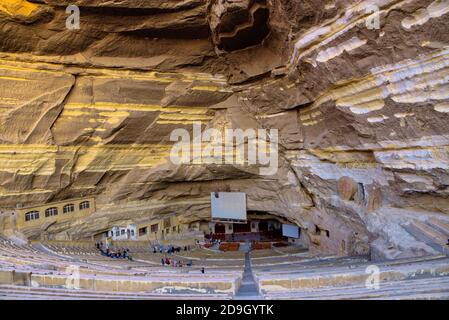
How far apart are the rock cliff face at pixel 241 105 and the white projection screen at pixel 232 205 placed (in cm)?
57

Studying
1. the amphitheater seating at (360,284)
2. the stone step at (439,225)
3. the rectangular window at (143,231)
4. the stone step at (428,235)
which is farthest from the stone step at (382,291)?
the rectangular window at (143,231)

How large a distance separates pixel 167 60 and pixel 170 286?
12.8 m

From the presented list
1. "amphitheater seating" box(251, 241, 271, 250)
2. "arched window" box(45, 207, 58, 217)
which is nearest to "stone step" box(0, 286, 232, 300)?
"arched window" box(45, 207, 58, 217)

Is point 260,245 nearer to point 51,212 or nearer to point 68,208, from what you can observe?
point 68,208

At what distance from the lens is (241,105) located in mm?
19719

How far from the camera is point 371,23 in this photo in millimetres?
10477

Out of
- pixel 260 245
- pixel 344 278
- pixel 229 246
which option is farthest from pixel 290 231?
pixel 344 278

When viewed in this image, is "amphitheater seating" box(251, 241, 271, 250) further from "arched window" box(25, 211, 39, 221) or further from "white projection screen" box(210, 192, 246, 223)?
"arched window" box(25, 211, 39, 221)

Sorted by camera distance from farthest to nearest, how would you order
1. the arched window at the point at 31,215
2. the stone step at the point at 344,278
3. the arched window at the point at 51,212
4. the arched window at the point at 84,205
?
1. the arched window at the point at 84,205
2. the arched window at the point at 51,212
3. the arched window at the point at 31,215
4. the stone step at the point at 344,278

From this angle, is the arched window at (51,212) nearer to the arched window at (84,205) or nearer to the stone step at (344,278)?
the arched window at (84,205)

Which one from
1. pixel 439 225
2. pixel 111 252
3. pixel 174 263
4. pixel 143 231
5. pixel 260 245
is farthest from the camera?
pixel 260 245

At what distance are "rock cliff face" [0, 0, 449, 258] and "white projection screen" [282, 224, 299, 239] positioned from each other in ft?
4.96

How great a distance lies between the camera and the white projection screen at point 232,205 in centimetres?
2153

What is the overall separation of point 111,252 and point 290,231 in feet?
38.6
